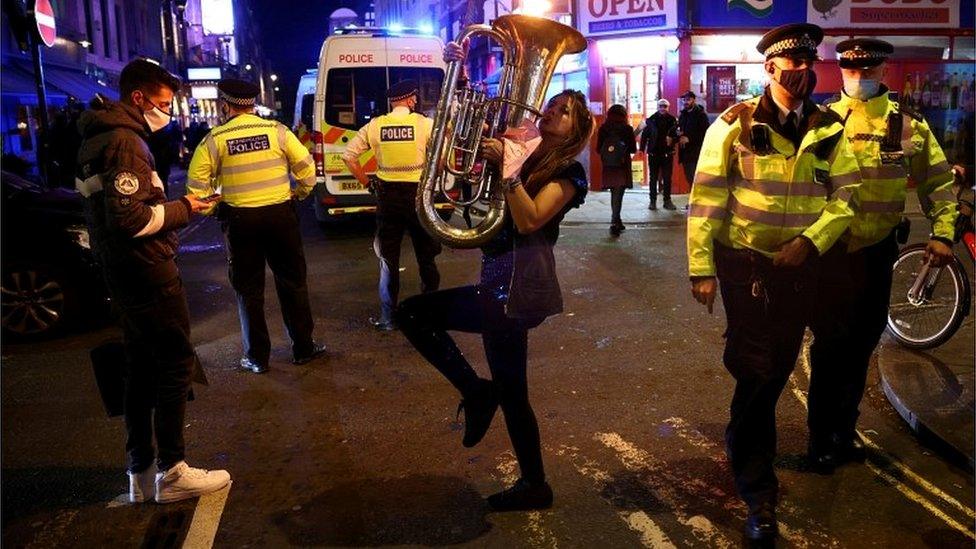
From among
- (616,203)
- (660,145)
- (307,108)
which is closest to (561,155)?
(616,203)

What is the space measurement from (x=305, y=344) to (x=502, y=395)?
273cm

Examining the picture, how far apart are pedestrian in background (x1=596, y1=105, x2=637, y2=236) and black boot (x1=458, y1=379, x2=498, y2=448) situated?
7885 mm

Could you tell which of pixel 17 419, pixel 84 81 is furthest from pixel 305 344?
pixel 84 81

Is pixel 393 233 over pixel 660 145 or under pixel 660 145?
under

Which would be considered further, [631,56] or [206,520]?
[631,56]

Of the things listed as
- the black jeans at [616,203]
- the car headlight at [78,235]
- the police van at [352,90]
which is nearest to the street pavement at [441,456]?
the car headlight at [78,235]

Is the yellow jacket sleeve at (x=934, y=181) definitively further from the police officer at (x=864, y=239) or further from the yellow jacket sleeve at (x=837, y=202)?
the yellow jacket sleeve at (x=837, y=202)

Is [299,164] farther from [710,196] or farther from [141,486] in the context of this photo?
[710,196]

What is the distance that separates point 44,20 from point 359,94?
3978mm

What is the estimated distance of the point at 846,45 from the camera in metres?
3.88

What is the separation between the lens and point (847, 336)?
3.88 metres

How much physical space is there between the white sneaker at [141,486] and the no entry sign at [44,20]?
8.26 meters

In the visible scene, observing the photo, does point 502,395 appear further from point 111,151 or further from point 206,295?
point 206,295

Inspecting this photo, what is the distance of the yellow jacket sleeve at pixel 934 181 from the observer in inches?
154
